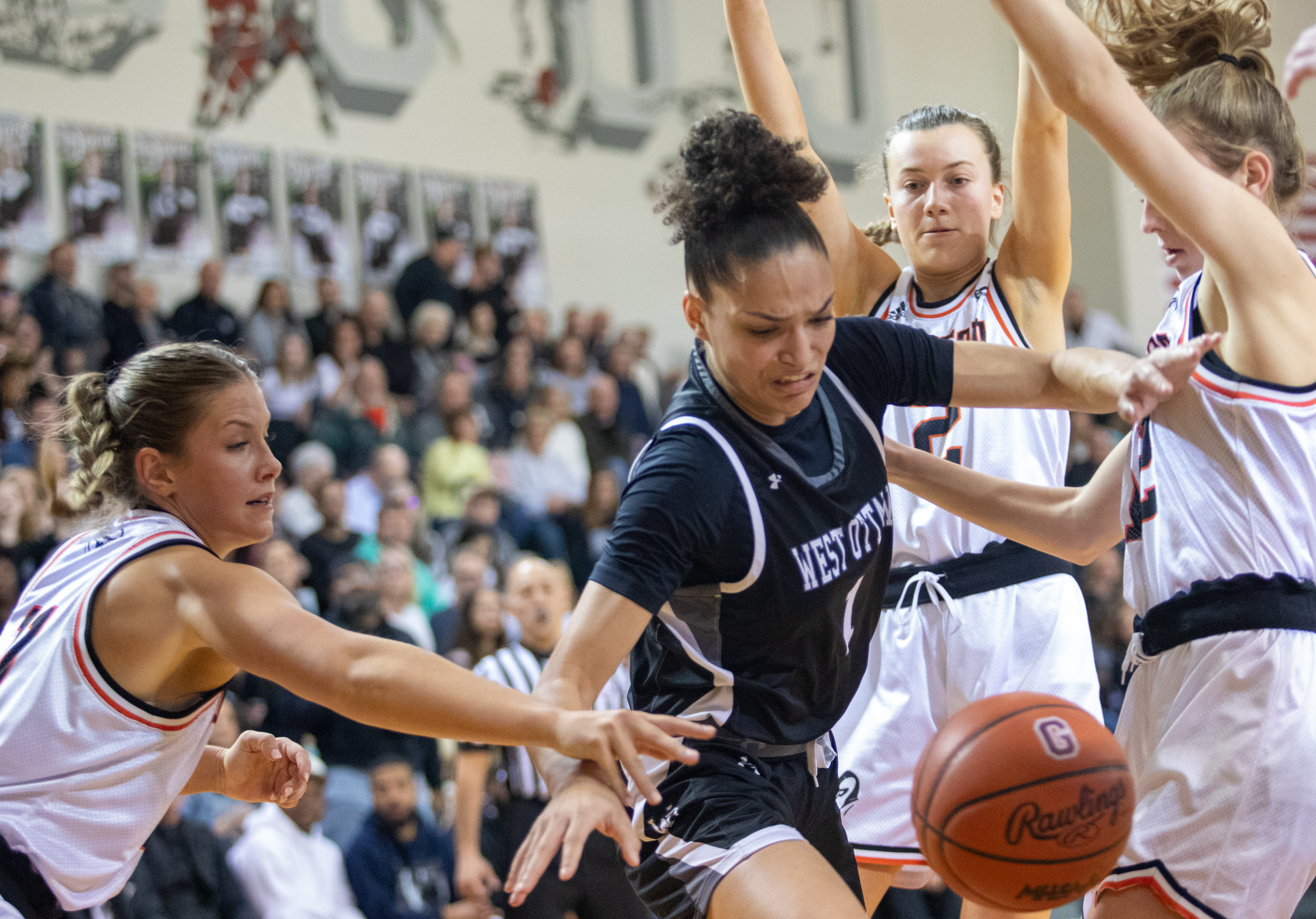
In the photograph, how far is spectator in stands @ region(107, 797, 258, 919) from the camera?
6184mm

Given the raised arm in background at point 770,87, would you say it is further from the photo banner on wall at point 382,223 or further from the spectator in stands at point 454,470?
the photo banner on wall at point 382,223

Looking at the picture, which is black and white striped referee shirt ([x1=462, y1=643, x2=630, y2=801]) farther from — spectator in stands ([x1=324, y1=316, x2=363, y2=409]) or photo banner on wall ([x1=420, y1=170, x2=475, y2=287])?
photo banner on wall ([x1=420, y1=170, x2=475, y2=287])

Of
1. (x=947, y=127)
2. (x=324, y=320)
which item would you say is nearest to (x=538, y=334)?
(x=324, y=320)

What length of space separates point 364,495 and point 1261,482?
8341 mm

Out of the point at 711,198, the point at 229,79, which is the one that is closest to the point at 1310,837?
the point at 711,198

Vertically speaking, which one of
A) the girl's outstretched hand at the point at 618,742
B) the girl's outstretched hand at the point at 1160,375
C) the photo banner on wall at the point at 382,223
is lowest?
the girl's outstretched hand at the point at 618,742

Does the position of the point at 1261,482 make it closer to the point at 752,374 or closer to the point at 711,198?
the point at 752,374

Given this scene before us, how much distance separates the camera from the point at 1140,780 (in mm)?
2654

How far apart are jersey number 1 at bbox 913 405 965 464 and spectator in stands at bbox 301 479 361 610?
18.9 ft

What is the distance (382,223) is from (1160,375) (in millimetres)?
11495

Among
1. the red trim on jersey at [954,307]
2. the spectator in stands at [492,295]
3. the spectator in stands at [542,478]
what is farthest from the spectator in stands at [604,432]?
the red trim on jersey at [954,307]

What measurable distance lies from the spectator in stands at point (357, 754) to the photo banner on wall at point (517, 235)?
257 inches

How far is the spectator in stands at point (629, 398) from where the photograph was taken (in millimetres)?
12336

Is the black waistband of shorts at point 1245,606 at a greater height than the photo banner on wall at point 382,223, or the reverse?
the photo banner on wall at point 382,223
